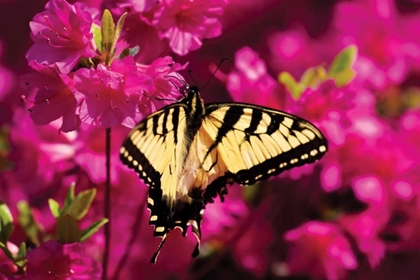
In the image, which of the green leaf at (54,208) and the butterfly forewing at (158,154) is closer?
the butterfly forewing at (158,154)

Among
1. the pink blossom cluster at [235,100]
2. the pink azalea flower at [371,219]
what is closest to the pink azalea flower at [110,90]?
the pink blossom cluster at [235,100]

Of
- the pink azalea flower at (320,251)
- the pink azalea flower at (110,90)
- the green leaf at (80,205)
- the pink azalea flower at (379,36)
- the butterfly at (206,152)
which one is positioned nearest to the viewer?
the pink azalea flower at (110,90)

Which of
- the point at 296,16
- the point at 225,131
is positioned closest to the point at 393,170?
the point at 225,131

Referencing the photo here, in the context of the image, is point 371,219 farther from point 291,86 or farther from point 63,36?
point 63,36

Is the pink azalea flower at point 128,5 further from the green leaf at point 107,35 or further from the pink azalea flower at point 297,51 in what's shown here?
the pink azalea flower at point 297,51

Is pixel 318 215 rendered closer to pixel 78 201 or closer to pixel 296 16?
pixel 78 201

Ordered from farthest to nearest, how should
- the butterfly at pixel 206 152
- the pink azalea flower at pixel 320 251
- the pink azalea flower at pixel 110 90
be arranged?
the pink azalea flower at pixel 320 251 → the butterfly at pixel 206 152 → the pink azalea flower at pixel 110 90

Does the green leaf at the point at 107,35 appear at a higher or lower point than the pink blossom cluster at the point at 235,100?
higher

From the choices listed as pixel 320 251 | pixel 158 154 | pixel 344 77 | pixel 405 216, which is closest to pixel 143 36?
pixel 158 154
